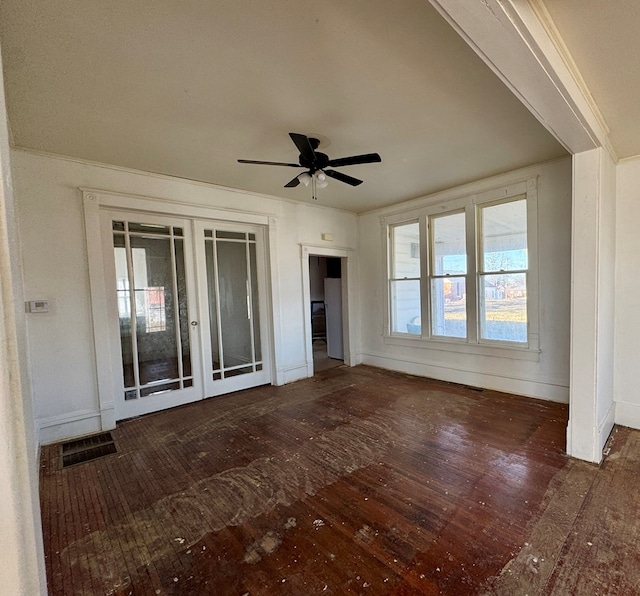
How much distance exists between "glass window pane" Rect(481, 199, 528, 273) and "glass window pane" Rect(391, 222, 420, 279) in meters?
1.04

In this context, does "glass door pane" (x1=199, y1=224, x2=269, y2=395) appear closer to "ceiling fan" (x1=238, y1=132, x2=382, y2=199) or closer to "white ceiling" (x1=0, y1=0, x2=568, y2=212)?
"white ceiling" (x1=0, y1=0, x2=568, y2=212)

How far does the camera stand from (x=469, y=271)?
4.53 m

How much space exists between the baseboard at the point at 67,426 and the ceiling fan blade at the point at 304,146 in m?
3.39

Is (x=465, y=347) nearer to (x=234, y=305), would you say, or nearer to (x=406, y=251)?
(x=406, y=251)

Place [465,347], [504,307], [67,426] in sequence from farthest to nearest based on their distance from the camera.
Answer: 1. [465,347]
2. [504,307]
3. [67,426]

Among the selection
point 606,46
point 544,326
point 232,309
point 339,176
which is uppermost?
point 606,46

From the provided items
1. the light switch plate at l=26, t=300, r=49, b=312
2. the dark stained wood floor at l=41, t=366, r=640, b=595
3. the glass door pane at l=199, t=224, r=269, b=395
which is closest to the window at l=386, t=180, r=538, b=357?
the dark stained wood floor at l=41, t=366, r=640, b=595

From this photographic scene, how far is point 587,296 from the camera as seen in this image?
8.52ft

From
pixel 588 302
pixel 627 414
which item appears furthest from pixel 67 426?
pixel 627 414

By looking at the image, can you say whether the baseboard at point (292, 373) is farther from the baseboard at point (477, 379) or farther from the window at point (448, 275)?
the window at point (448, 275)

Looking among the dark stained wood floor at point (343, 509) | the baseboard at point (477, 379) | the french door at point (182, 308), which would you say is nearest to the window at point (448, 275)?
the baseboard at point (477, 379)

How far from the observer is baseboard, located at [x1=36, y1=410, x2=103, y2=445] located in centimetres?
320

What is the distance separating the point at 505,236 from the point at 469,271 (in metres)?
0.62

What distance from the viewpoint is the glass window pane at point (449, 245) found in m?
4.66
